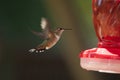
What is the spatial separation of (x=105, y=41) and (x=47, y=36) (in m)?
1.51

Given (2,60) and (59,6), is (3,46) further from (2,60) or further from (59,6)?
(59,6)

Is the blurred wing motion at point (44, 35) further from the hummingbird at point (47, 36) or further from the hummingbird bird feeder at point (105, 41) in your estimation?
A: the hummingbird bird feeder at point (105, 41)

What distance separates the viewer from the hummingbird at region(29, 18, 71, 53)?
2082 mm

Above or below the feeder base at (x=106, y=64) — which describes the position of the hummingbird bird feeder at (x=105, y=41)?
above

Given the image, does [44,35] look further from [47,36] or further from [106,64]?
[106,64]

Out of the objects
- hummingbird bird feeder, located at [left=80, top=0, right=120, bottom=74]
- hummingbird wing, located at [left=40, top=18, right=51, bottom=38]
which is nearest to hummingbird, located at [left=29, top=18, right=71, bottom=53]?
hummingbird wing, located at [left=40, top=18, right=51, bottom=38]

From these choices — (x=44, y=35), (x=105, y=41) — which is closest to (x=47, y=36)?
(x=44, y=35)

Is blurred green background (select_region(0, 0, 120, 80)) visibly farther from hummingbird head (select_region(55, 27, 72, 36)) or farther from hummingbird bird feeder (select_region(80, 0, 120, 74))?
hummingbird bird feeder (select_region(80, 0, 120, 74))

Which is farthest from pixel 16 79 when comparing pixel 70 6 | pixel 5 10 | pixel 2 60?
pixel 70 6

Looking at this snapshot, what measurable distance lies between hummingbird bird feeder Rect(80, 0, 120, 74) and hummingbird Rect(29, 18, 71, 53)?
4.70ft

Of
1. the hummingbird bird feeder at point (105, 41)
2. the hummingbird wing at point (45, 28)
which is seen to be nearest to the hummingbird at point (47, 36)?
the hummingbird wing at point (45, 28)

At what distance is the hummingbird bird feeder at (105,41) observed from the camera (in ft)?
1.75

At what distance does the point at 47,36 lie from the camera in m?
2.10

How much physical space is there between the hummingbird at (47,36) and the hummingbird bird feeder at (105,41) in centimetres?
143
